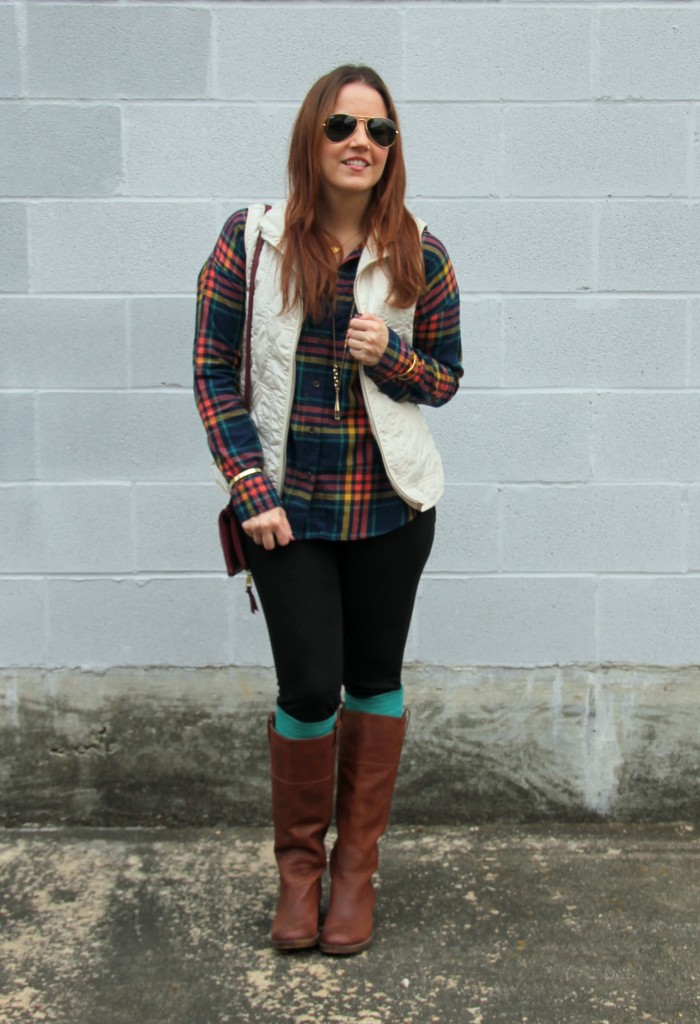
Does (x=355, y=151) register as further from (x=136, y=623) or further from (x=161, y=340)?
(x=136, y=623)

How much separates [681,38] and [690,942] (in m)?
2.25

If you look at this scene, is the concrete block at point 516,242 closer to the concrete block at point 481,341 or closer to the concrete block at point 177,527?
the concrete block at point 481,341

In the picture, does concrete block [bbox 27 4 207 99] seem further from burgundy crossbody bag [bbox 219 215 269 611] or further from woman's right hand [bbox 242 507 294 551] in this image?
woman's right hand [bbox 242 507 294 551]

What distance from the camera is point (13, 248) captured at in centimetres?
317

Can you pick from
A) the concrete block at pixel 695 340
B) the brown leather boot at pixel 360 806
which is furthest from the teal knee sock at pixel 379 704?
the concrete block at pixel 695 340

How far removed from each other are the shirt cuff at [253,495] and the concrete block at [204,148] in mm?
1091

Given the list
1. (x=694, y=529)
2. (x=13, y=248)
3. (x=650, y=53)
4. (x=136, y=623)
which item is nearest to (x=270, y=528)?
(x=136, y=623)

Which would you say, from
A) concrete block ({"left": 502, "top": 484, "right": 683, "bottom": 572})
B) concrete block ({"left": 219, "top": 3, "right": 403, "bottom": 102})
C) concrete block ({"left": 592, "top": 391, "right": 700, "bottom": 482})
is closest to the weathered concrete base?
concrete block ({"left": 502, "top": 484, "right": 683, "bottom": 572})

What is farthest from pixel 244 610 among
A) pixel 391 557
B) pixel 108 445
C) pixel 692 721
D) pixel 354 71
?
pixel 354 71

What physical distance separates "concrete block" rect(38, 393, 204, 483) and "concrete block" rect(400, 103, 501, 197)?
2.86 ft

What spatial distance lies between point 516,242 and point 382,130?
90 centimetres

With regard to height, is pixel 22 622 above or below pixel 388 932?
above

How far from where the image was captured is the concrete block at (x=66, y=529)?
326 cm

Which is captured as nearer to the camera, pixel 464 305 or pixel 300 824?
pixel 300 824
